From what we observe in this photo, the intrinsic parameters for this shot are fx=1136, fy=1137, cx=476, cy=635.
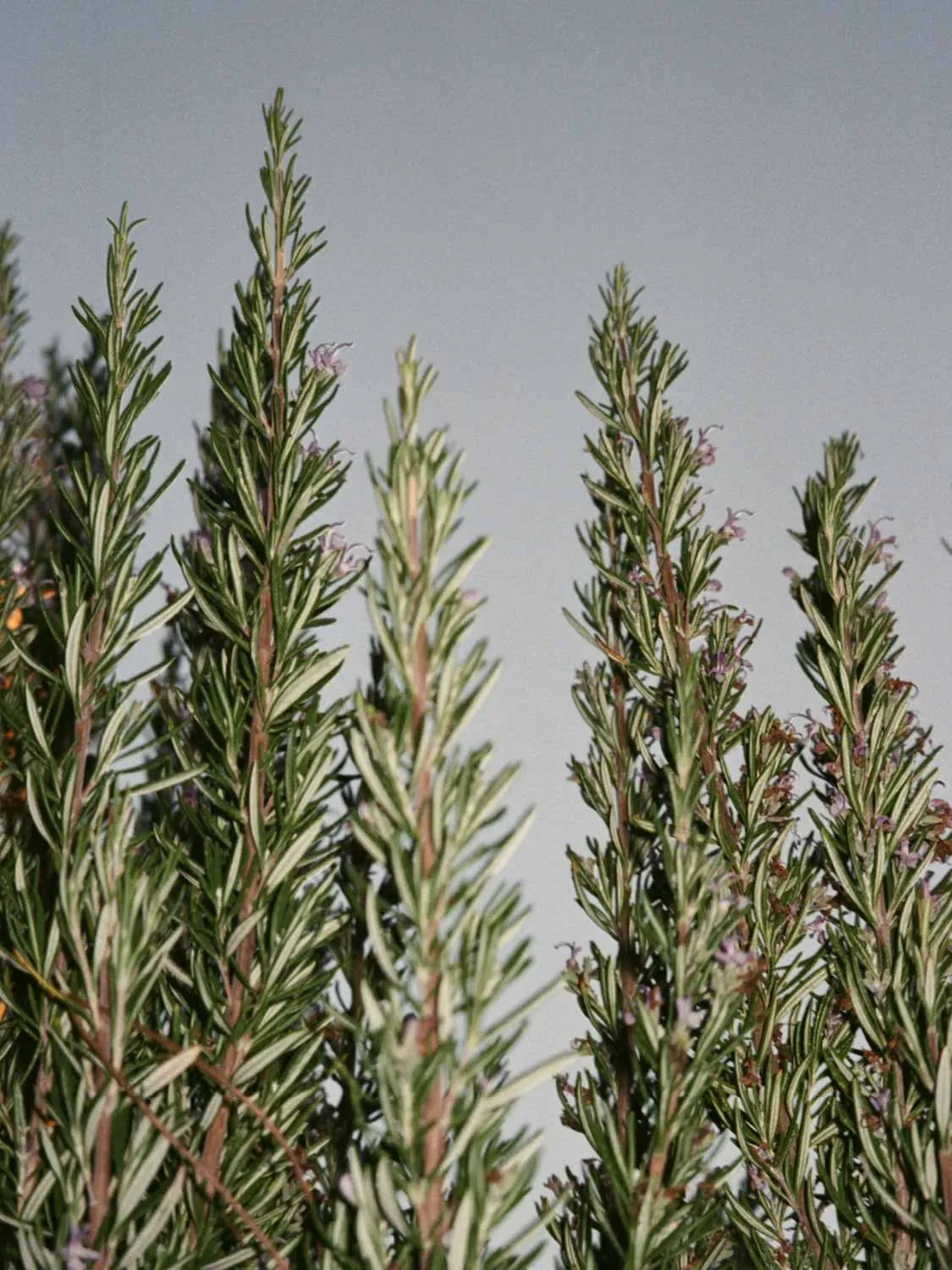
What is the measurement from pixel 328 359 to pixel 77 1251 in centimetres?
105

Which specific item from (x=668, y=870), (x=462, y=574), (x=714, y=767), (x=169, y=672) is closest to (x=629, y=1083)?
(x=668, y=870)

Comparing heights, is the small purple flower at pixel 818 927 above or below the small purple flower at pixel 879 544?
below

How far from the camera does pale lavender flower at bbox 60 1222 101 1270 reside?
928 millimetres

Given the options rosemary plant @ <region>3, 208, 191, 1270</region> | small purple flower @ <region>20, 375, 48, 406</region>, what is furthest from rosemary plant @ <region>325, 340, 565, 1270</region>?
small purple flower @ <region>20, 375, 48, 406</region>

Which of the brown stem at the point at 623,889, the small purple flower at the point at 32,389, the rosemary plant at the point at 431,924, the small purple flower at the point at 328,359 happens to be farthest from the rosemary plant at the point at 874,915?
the small purple flower at the point at 32,389

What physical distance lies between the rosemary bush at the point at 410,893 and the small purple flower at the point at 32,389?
1.94 feet

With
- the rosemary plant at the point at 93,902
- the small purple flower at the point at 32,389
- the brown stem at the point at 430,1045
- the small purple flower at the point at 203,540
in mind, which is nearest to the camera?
the brown stem at the point at 430,1045

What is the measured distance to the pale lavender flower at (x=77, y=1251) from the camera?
3.05ft

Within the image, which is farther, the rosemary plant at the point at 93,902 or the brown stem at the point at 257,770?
the brown stem at the point at 257,770

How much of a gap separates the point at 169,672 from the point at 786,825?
966mm

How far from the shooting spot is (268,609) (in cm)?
132

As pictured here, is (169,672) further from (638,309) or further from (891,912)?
(891,912)

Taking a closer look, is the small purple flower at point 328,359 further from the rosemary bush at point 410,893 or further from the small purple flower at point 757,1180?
the small purple flower at point 757,1180

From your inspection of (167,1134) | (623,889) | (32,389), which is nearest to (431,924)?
(167,1134)
